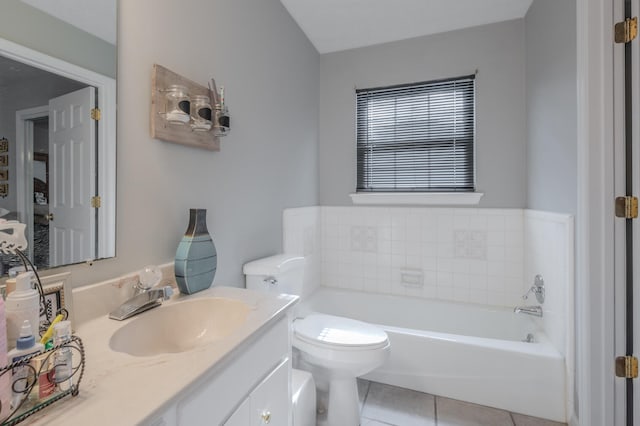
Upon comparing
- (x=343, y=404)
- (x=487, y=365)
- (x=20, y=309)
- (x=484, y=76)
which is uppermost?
(x=484, y=76)

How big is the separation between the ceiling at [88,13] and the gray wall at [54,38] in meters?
0.01

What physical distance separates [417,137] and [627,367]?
190 centimetres

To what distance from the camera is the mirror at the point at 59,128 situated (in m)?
0.75

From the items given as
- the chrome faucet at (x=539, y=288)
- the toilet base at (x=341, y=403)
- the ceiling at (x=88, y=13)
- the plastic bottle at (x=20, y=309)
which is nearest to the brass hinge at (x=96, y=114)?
the ceiling at (x=88, y=13)

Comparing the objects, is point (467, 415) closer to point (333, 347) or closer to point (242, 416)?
point (333, 347)

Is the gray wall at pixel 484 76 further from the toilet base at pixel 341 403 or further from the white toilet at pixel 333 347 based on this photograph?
the toilet base at pixel 341 403

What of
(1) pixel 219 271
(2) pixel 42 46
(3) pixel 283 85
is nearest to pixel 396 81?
(3) pixel 283 85

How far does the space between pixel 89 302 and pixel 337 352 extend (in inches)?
41.9

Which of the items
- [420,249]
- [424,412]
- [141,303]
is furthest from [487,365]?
[141,303]

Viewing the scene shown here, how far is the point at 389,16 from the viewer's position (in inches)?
89.1

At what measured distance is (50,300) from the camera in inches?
29.4

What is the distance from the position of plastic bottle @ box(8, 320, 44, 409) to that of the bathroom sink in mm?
300

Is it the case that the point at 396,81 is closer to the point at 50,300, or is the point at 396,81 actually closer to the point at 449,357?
the point at 449,357

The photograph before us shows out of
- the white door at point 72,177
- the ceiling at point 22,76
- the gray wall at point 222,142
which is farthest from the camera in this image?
the gray wall at point 222,142
